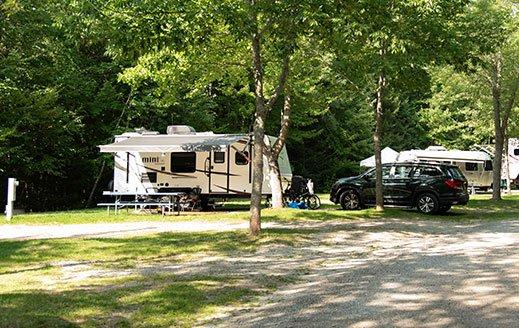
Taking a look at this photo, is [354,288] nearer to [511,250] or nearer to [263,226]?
[511,250]

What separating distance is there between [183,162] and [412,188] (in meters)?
7.54

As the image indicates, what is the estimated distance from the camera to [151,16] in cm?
1019

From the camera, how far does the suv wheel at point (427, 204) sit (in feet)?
60.0

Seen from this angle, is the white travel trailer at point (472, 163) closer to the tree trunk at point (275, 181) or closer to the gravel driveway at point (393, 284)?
the tree trunk at point (275, 181)

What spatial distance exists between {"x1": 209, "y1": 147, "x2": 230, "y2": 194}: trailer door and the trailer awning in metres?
0.68

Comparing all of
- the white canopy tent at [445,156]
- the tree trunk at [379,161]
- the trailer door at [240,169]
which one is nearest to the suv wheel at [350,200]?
the tree trunk at [379,161]

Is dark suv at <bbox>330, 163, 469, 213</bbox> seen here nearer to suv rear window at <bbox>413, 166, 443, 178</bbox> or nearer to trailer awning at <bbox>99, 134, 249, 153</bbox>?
suv rear window at <bbox>413, 166, 443, 178</bbox>

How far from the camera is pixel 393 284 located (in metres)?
7.11

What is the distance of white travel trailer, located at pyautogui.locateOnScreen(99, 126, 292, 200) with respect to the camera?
19734mm

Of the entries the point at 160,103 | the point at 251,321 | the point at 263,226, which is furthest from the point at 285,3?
the point at 160,103

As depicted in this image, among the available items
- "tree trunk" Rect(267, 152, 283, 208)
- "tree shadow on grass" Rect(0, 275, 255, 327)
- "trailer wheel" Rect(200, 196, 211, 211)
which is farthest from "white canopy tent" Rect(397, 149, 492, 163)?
"tree shadow on grass" Rect(0, 275, 255, 327)

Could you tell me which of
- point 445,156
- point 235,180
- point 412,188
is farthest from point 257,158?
point 445,156

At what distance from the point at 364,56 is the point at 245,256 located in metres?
8.23

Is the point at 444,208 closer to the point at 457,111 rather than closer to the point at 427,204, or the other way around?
the point at 427,204
